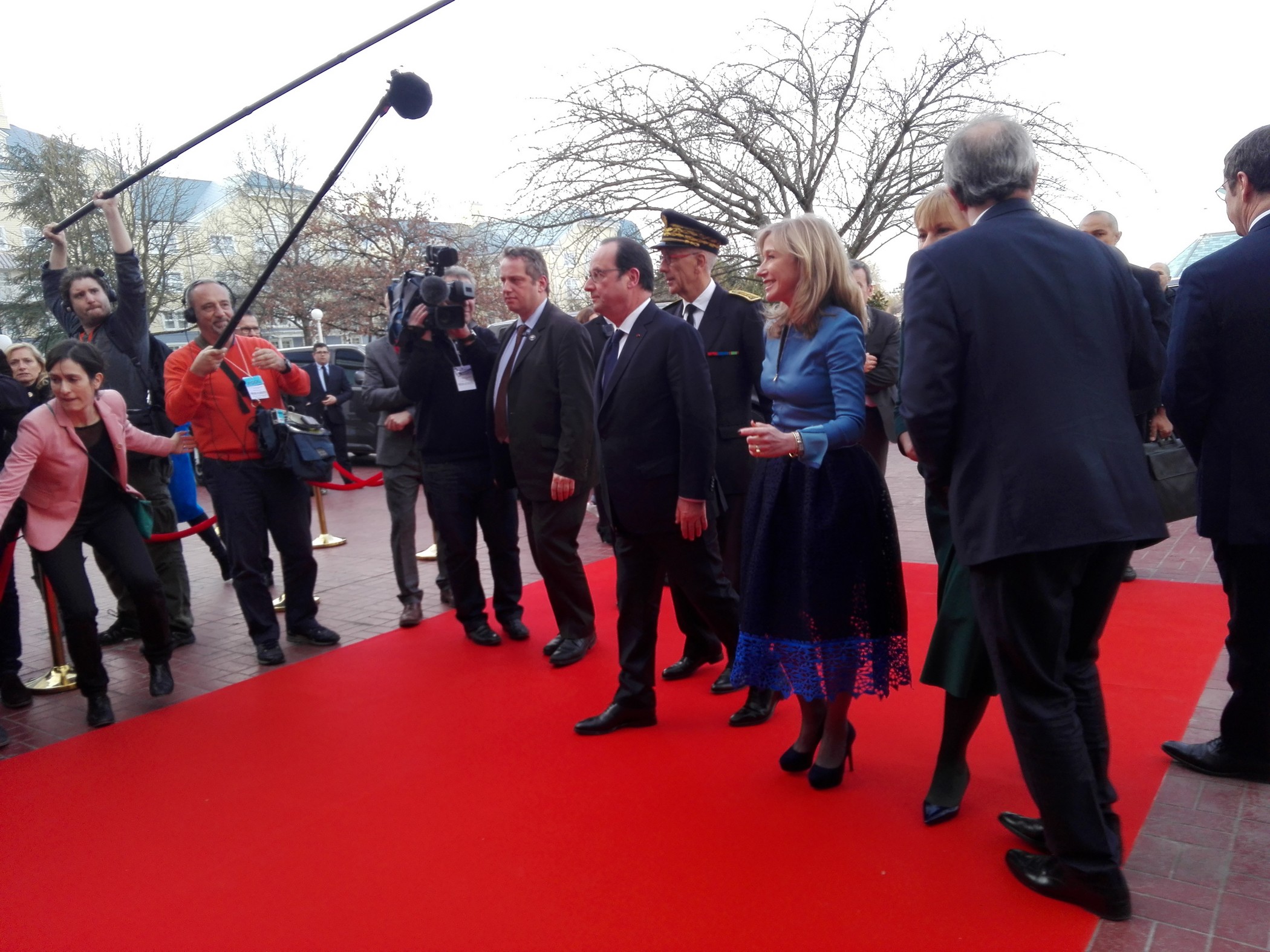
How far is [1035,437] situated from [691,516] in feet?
4.78

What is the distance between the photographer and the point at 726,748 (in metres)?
3.44

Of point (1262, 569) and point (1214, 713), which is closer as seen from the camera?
point (1262, 569)

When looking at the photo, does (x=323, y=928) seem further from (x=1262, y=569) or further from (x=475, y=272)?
(x=475, y=272)

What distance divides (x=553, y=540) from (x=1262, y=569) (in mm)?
2839

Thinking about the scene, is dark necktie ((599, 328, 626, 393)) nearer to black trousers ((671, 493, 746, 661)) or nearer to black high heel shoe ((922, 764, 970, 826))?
black trousers ((671, 493, 746, 661))

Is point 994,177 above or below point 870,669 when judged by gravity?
above

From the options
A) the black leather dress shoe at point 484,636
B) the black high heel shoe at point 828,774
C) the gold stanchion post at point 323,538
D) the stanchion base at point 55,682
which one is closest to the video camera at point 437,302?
the black leather dress shoe at point 484,636

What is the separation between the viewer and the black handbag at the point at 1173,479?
12.5 feet

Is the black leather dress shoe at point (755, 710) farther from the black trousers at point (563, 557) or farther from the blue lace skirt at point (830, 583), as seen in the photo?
the black trousers at point (563, 557)

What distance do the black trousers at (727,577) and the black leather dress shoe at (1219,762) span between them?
1.73 metres

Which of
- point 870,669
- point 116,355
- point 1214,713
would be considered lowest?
point 1214,713

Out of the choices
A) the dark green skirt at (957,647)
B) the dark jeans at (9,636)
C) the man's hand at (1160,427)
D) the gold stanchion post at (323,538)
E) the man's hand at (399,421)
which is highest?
the man's hand at (399,421)

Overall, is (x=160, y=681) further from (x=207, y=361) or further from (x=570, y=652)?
(x=570, y=652)

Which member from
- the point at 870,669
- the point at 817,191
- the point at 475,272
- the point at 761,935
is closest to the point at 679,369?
the point at 870,669
